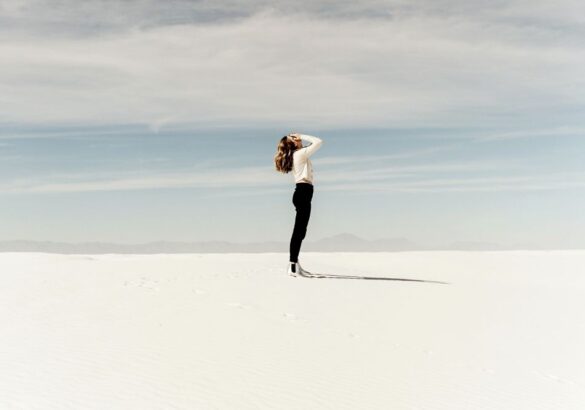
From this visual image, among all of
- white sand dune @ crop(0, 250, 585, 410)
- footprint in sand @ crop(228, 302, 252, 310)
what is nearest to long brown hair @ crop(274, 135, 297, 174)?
white sand dune @ crop(0, 250, 585, 410)

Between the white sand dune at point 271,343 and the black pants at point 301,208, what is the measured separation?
0.85m

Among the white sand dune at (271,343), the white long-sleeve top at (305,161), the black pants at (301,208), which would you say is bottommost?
the white sand dune at (271,343)

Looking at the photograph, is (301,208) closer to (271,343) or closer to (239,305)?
(239,305)

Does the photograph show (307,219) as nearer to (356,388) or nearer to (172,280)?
(172,280)

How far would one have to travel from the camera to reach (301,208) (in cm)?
1169

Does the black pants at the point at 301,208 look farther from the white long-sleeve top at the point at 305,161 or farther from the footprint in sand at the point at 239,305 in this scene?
the footprint in sand at the point at 239,305

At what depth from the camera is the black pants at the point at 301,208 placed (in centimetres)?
1163

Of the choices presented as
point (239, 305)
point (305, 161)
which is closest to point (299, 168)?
point (305, 161)

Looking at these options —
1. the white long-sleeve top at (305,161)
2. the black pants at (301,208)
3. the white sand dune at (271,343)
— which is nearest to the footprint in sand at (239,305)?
the white sand dune at (271,343)

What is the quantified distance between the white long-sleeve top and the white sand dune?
1.95 meters

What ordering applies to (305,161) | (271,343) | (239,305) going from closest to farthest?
1. (271,343)
2. (239,305)
3. (305,161)

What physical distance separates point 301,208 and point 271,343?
14.8ft

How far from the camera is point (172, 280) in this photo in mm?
11453

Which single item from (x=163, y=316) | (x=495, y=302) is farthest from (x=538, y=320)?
(x=163, y=316)
